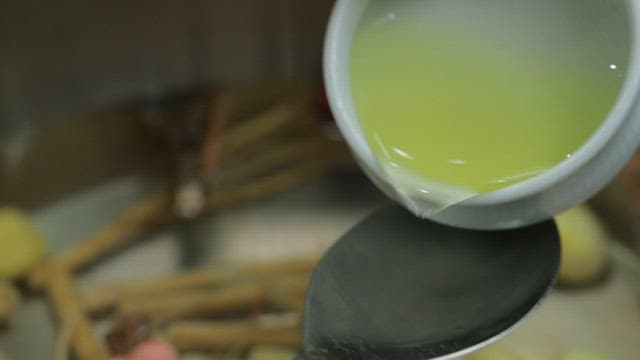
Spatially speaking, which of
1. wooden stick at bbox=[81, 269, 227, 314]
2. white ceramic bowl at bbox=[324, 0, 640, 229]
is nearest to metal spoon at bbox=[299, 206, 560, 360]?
white ceramic bowl at bbox=[324, 0, 640, 229]

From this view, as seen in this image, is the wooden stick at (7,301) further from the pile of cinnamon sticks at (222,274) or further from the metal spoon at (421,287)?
the metal spoon at (421,287)

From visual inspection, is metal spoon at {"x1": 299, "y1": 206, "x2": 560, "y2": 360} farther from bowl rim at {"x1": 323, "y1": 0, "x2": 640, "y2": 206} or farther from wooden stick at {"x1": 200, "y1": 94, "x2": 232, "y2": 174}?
wooden stick at {"x1": 200, "y1": 94, "x2": 232, "y2": 174}

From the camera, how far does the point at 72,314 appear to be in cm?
52

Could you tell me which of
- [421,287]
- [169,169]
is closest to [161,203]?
[169,169]

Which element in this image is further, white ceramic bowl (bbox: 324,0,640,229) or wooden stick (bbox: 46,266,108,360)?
wooden stick (bbox: 46,266,108,360)

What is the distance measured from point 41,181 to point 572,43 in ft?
1.17

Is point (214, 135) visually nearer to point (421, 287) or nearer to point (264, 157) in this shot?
point (264, 157)

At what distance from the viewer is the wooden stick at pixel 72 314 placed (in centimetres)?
49

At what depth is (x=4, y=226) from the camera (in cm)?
54

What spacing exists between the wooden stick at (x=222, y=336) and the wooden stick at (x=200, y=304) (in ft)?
0.06

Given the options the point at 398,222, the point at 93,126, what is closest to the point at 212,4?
the point at 93,126

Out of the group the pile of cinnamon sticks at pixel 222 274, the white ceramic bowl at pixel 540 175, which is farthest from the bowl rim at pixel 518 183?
the pile of cinnamon sticks at pixel 222 274

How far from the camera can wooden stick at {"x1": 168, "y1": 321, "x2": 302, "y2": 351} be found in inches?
19.5

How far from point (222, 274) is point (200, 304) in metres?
0.03
